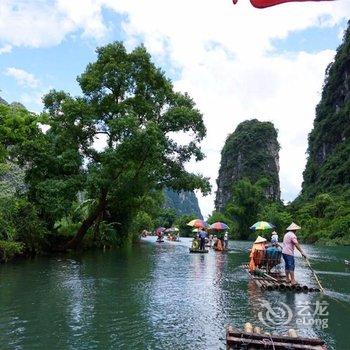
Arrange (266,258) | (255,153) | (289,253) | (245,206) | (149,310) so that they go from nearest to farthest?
(149,310), (289,253), (266,258), (245,206), (255,153)

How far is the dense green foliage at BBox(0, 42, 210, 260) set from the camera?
21.8m

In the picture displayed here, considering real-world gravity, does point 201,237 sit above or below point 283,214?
below

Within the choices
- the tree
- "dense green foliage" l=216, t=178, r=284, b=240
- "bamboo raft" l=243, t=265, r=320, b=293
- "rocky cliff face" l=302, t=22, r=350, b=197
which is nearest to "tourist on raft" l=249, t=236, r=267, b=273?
"bamboo raft" l=243, t=265, r=320, b=293

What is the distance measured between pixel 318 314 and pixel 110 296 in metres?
4.82

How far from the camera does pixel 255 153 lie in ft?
409

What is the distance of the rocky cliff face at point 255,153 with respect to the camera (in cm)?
12381

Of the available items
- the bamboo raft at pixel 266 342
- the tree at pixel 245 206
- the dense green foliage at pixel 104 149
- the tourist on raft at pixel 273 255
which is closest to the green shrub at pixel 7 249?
the dense green foliage at pixel 104 149

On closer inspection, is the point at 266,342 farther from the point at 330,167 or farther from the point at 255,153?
the point at 255,153

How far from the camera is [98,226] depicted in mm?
28578

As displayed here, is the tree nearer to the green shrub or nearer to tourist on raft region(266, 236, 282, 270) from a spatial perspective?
the green shrub

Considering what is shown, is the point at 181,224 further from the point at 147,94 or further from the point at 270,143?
the point at 147,94

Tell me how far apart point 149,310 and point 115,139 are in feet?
49.6

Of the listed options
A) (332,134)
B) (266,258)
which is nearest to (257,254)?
(266,258)

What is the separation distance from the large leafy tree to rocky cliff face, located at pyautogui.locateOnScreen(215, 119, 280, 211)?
9691 centimetres
